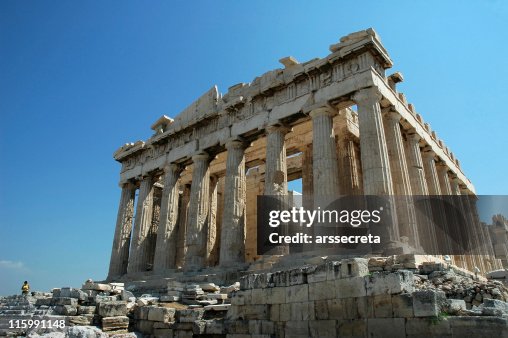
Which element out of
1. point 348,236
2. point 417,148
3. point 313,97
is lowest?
point 348,236

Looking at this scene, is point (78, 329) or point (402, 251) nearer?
point (78, 329)

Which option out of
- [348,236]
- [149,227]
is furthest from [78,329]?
[149,227]

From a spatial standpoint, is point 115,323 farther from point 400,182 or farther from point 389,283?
point 400,182

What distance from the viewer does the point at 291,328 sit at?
7195 mm

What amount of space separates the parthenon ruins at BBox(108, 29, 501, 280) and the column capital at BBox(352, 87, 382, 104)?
0.04m

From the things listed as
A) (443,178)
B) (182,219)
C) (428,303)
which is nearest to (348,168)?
(443,178)

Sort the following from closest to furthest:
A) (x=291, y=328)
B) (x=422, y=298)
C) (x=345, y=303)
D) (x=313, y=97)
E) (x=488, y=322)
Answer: (x=488, y=322) < (x=422, y=298) < (x=345, y=303) < (x=291, y=328) < (x=313, y=97)

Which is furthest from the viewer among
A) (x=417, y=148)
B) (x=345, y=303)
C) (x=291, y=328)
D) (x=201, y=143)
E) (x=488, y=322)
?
(x=201, y=143)

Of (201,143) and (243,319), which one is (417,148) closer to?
(201,143)

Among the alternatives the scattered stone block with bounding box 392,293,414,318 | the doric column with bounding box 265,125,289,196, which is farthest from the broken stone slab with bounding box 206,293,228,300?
the scattered stone block with bounding box 392,293,414,318

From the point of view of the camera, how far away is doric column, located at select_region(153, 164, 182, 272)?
66.4ft

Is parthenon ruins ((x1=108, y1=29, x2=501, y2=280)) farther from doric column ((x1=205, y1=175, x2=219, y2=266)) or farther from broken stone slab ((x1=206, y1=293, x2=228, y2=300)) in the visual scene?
broken stone slab ((x1=206, y1=293, x2=228, y2=300))

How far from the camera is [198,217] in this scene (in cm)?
1927

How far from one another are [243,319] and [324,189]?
24.6ft
